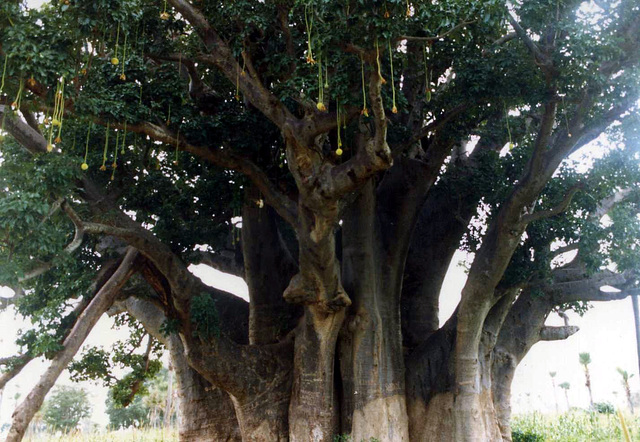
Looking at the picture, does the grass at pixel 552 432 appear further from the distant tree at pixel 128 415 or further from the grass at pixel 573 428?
the distant tree at pixel 128 415

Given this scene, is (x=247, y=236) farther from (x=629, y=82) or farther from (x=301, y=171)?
(x=629, y=82)

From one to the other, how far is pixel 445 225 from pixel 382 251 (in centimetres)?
147

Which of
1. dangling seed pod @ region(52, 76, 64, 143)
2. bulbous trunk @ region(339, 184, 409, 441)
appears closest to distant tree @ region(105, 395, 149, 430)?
bulbous trunk @ region(339, 184, 409, 441)

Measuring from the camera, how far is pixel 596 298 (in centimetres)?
911

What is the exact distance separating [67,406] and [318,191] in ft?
97.8

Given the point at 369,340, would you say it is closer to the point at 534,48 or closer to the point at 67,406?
the point at 534,48

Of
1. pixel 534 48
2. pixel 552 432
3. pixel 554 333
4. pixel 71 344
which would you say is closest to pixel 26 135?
pixel 71 344

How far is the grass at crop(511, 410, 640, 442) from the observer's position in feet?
37.2

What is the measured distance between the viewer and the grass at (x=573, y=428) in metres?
11.3

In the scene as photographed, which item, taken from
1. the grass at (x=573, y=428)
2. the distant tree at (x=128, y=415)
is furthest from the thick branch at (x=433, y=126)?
the distant tree at (x=128, y=415)

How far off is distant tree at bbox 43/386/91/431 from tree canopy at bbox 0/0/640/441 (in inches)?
925

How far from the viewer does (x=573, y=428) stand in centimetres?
1270

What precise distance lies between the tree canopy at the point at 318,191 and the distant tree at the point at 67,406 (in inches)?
925

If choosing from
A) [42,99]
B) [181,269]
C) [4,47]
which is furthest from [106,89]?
[181,269]
